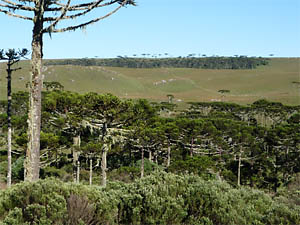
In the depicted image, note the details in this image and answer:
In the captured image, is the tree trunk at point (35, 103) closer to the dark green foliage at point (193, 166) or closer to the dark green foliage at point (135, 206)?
the dark green foliage at point (135, 206)

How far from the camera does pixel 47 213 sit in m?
5.51

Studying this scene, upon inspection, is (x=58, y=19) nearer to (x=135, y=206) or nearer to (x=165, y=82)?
(x=135, y=206)

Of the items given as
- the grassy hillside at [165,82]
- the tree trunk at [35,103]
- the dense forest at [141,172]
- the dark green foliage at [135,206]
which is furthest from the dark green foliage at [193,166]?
the grassy hillside at [165,82]

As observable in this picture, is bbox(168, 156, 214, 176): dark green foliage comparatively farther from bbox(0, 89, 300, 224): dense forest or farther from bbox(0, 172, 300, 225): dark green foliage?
bbox(0, 172, 300, 225): dark green foliage

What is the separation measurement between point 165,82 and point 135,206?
176m

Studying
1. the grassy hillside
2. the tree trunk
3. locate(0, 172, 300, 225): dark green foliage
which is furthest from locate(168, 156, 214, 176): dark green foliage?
the grassy hillside

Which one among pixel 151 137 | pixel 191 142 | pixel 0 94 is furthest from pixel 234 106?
pixel 0 94

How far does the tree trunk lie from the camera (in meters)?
7.48

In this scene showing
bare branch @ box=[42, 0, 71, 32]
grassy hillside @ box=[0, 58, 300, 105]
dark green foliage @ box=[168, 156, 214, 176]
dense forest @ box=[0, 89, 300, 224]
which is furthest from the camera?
grassy hillside @ box=[0, 58, 300, 105]

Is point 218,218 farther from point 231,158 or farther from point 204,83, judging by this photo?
point 204,83

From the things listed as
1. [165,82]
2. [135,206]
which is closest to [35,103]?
[135,206]

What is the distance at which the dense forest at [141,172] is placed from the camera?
19.4 ft

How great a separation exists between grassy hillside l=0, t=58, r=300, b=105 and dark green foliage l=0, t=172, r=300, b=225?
137853mm

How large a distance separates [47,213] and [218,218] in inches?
114
